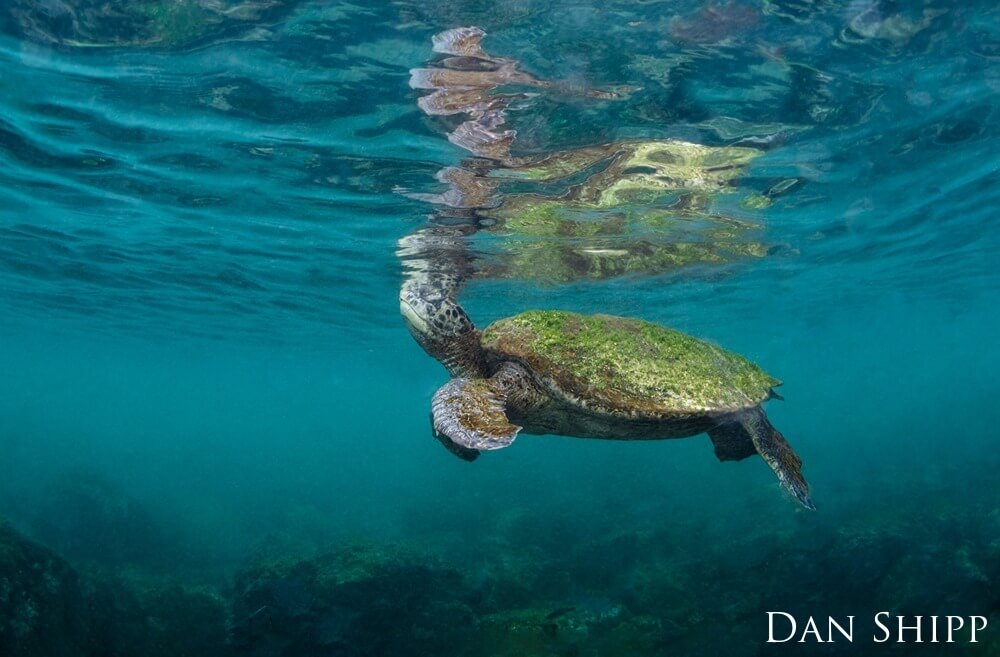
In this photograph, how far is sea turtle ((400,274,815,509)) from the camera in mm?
6242

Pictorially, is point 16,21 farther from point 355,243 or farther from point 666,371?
point 355,243

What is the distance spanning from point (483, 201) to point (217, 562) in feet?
64.9

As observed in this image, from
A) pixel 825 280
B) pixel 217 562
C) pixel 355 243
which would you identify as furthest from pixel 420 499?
pixel 825 280

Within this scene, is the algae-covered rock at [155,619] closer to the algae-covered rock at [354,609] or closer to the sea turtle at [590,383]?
the algae-covered rock at [354,609]

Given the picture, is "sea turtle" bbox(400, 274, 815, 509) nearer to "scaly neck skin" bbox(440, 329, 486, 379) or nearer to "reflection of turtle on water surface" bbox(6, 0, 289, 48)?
"scaly neck skin" bbox(440, 329, 486, 379)

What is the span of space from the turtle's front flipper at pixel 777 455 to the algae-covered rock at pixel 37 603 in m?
11.8

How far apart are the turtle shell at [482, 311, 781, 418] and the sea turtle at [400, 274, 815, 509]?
1 centimetres

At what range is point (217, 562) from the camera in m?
23.8

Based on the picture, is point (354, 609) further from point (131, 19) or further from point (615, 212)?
point (131, 19)

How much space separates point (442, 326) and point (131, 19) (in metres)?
→ 5.50

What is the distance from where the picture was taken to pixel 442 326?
292 inches

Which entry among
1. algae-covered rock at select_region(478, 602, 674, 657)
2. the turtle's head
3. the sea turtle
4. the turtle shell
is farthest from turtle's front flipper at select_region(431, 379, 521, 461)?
algae-covered rock at select_region(478, 602, 674, 657)

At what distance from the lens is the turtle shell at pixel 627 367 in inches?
248

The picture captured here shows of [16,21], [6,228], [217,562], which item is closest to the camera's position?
[16,21]
